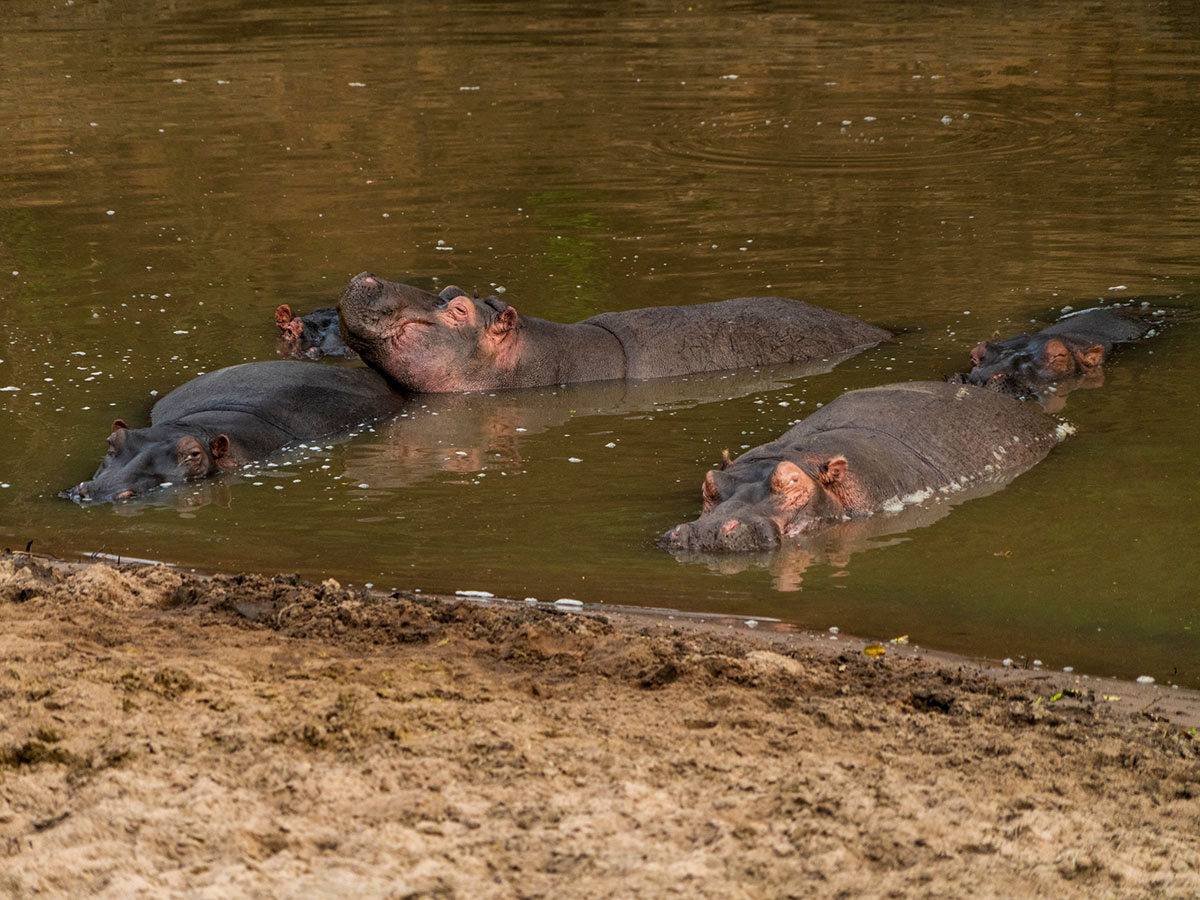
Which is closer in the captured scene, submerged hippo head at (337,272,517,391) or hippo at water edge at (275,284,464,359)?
submerged hippo head at (337,272,517,391)

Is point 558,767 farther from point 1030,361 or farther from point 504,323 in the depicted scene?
point 504,323

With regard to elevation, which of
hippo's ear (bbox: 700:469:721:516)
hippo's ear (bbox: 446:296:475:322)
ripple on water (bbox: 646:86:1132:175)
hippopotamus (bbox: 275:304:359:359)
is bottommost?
hippopotamus (bbox: 275:304:359:359)

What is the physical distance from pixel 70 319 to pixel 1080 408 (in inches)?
265

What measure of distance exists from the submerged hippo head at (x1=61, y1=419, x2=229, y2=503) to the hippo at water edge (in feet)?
7.54

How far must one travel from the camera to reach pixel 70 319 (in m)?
11.1

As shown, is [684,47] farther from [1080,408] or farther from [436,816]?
[436,816]

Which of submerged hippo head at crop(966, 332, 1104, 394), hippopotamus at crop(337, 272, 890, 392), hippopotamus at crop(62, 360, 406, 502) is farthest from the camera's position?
hippopotamus at crop(337, 272, 890, 392)

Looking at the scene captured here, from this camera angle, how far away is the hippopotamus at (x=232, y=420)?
7.88 m

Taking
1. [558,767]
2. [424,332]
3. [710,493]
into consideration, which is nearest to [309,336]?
[424,332]

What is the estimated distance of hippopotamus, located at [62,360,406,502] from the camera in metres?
7.88

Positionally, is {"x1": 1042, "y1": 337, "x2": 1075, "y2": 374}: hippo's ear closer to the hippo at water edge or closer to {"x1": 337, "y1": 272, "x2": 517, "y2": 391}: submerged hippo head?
{"x1": 337, "y1": 272, "x2": 517, "y2": 391}: submerged hippo head

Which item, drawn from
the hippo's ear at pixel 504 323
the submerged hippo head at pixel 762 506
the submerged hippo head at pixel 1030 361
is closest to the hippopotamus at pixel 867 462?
the submerged hippo head at pixel 762 506

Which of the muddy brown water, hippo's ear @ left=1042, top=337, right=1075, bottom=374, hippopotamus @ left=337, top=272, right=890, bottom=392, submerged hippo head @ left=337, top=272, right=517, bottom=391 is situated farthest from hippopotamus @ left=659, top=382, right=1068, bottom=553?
submerged hippo head @ left=337, top=272, right=517, bottom=391

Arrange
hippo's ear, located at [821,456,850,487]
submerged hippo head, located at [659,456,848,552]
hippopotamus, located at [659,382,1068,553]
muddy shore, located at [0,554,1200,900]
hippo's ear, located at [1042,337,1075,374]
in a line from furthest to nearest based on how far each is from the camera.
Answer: hippo's ear, located at [1042,337,1075,374] → hippo's ear, located at [821,456,850,487] → hippopotamus, located at [659,382,1068,553] → submerged hippo head, located at [659,456,848,552] → muddy shore, located at [0,554,1200,900]
